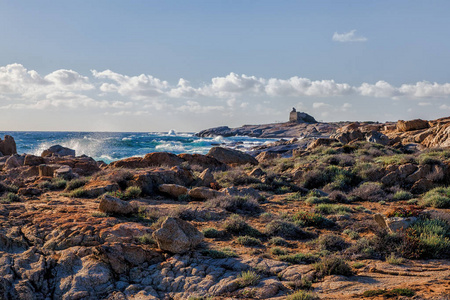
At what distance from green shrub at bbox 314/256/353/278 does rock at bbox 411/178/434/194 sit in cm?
984

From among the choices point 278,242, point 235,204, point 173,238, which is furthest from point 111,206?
point 278,242

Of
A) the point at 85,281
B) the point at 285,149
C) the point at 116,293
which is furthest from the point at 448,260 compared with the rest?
the point at 285,149

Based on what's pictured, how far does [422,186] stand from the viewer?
13.5m

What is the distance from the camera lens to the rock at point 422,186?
44.1 feet

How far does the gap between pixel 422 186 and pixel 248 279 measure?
11.6 metres

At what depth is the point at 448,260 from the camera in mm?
6266

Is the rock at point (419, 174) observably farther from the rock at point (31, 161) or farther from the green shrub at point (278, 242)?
the rock at point (31, 161)

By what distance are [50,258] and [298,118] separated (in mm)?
121963

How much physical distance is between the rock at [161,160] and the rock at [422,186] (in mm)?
13144

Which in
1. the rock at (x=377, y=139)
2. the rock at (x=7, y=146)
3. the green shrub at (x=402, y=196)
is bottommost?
the green shrub at (x=402, y=196)

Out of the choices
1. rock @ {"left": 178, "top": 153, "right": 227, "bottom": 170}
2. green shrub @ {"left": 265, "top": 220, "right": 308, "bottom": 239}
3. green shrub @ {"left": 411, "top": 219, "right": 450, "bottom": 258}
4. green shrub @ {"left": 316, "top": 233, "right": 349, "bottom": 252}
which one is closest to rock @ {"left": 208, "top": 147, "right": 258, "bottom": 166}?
rock @ {"left": 178, "top": 153, "right": 227, "bottom": 170}

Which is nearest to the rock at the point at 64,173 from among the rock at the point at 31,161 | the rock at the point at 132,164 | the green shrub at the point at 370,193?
the rock at the point at 132,164

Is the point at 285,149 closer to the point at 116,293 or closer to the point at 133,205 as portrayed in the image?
the point at 133,205

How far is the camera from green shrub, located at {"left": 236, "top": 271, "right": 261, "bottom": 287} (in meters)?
5.22
